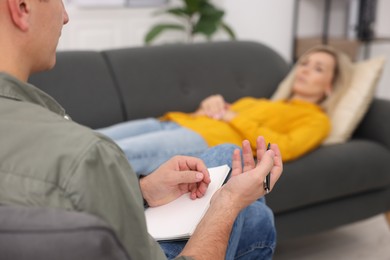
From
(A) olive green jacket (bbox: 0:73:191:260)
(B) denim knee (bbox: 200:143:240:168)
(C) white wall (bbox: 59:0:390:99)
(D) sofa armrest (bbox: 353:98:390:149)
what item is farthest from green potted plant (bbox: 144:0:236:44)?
(A) olive green jacket (bbox: 0:73:191:260)

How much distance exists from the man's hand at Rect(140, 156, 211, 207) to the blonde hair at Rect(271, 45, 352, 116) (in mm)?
1506

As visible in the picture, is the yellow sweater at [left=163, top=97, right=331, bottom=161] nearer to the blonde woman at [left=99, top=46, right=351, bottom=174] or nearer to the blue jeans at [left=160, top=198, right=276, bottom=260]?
the blonde woman at [left=99, top=46, right=351, bottom=174]

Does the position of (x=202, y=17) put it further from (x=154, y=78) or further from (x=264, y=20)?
(x=154, y=78)

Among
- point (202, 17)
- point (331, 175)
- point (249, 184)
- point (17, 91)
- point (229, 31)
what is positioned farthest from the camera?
point (202, 17)

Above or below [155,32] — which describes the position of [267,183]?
above

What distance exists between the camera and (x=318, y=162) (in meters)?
2.31

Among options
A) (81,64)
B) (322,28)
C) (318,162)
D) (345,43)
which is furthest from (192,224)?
(322,28)

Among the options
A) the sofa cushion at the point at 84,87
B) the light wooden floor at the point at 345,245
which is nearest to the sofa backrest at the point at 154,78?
the sofa cushion at the point at 84,87

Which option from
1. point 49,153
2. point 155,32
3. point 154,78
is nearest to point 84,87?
point 154,78

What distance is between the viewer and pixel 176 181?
48.7 inches

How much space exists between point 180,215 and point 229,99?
156 centimetres

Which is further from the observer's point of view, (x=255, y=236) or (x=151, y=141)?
(x=151, y=141)

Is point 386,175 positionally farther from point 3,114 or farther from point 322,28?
point 322,28

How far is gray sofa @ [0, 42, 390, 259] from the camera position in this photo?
2.29 meters
